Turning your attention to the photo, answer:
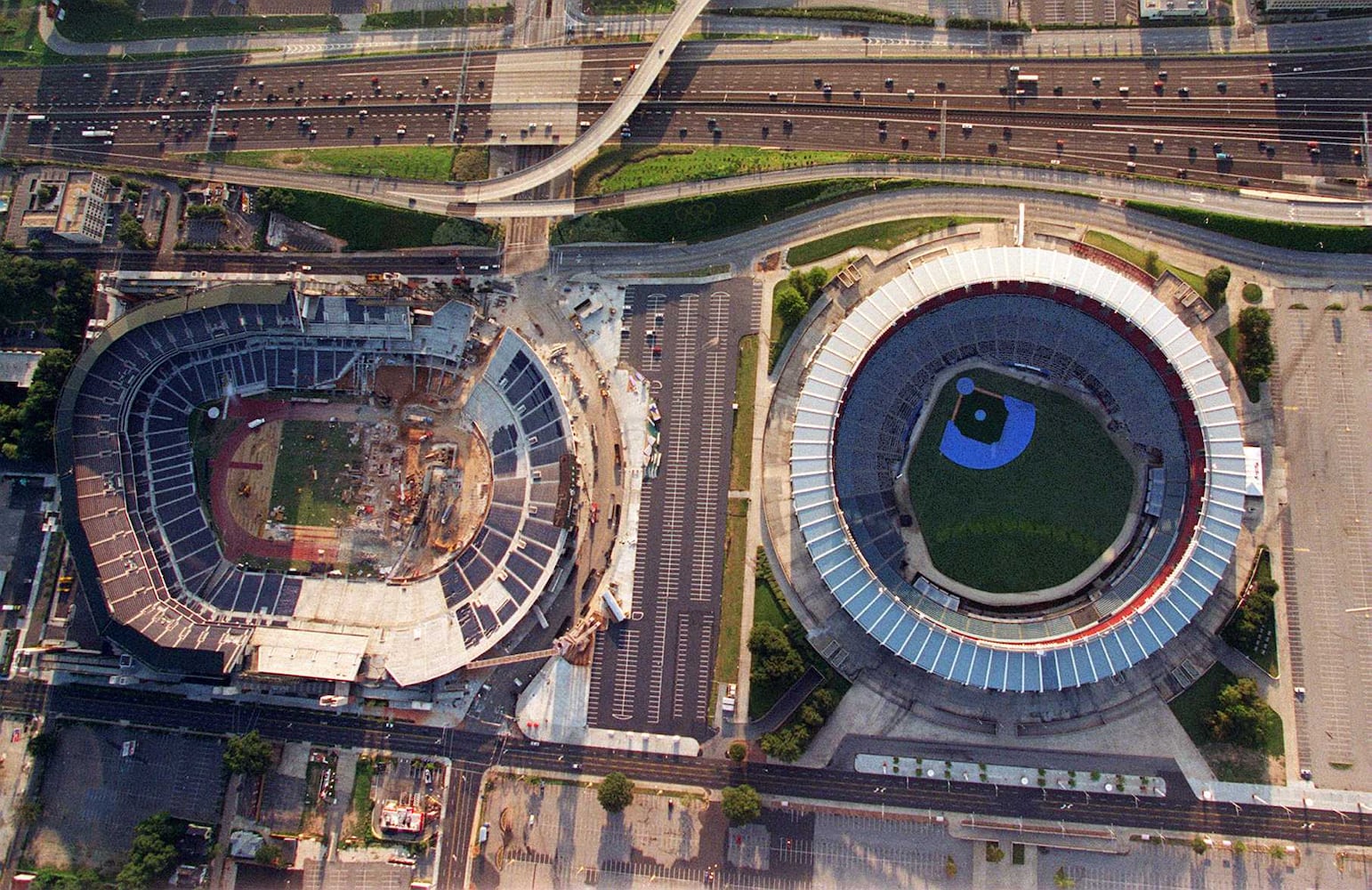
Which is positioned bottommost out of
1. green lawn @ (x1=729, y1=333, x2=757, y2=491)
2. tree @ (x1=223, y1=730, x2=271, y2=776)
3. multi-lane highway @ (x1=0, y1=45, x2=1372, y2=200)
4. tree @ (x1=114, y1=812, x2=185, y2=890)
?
tree @ (x1=114, y1=812, x2=185, y2=890)

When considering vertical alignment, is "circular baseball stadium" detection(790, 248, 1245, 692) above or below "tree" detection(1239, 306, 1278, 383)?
below

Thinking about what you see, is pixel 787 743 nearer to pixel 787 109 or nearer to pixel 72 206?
pixel 787 109

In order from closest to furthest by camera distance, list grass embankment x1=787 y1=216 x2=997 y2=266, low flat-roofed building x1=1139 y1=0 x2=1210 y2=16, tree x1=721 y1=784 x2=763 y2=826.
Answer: tree x1=721 y1=784 x2=763 y2=826
grass embankment x1=787 y1=216 x2=997 y2=266
low flat-roofed building x1=1139 y1=0 x2=1210 y2=16

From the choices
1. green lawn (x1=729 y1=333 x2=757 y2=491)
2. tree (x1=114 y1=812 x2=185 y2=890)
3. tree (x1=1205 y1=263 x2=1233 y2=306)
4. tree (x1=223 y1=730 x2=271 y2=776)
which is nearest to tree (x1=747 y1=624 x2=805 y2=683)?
green lawn (x1=729 y1=333 x2=757 y2=491)

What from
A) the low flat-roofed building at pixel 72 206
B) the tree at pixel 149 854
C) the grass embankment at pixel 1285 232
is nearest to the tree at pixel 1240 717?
the grass embankment at pixel 1285 232

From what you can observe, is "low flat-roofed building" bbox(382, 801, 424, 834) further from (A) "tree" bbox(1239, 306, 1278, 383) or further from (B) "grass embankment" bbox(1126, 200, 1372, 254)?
(B) "grass embankment" bbox(1126, 200, 1372, 254)

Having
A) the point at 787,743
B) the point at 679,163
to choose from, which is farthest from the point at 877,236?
the point at 787,743
